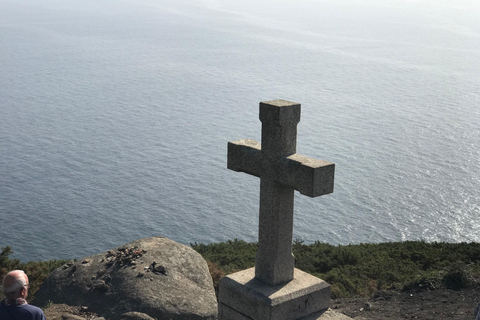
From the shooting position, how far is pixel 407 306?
40.1ft

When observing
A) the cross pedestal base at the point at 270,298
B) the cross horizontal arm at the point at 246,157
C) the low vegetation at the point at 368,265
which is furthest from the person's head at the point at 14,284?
the low vegetation at the point at 368,265

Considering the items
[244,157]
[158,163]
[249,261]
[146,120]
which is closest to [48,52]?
[146,120]

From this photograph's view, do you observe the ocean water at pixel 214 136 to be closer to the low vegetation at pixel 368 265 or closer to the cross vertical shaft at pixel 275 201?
the low vegetation at pixel 368 265

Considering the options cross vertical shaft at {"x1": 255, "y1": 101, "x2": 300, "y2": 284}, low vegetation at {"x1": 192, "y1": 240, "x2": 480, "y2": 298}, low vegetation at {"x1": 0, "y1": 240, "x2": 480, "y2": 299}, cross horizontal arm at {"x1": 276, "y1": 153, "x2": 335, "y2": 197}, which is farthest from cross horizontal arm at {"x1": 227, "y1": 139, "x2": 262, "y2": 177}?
low vegetation at {"x1": 192, "y1": 240, "x2": 480, "y2": 298}

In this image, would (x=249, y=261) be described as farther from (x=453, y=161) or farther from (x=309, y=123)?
(x=309, y=123)

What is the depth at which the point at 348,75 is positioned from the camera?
3903 inches

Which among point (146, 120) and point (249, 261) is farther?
point (146, 120)

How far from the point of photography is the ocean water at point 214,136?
48.4 meters

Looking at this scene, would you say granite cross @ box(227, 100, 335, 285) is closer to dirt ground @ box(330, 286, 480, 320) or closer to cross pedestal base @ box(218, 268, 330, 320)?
cross pedestal base @ box(218, 268, 330, 320)

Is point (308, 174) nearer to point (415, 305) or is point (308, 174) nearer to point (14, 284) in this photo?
point (14, 284)

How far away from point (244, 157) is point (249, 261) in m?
10.4

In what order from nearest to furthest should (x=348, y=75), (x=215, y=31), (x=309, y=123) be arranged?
(x=309, y=123) < (x=348, y=75) < (x=215, y=31)

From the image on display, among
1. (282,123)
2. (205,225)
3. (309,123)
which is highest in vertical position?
(282,123)

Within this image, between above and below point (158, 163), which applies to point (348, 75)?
above
